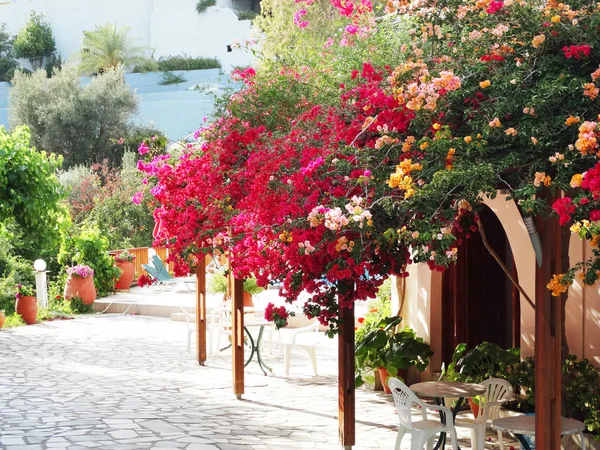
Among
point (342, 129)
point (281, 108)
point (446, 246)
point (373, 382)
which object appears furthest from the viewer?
point (373, 382)

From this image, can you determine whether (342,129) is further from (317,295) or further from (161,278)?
(161,278)

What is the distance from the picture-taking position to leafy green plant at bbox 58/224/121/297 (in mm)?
19656

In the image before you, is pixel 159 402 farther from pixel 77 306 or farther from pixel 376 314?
pixel 77 306

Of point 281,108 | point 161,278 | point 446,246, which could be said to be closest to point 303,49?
point 281,108

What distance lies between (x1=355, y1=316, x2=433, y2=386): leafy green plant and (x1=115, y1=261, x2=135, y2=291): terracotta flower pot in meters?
11.5

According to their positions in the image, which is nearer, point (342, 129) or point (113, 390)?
point (342, 129)

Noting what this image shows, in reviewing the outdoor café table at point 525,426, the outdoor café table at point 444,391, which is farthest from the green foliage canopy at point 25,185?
the outdoor café table at point 525,426

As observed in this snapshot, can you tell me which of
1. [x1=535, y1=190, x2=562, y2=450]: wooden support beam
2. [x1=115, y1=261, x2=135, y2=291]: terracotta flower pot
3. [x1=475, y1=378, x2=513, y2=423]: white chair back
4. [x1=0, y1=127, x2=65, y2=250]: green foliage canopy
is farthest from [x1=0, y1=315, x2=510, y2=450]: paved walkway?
[x1=115, y1=261, x2=135, y2=291]: terracotta flower pot

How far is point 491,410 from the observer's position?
7.69 meters

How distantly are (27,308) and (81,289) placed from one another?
171 cm

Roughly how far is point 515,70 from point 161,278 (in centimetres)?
1629

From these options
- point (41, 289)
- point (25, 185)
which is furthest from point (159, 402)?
point (41, 289)

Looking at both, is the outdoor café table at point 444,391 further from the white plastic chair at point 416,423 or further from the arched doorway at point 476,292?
the arched doorway at point 476,292

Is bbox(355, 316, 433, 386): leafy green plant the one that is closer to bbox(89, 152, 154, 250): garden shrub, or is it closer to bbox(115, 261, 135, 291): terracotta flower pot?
bbox(115, 261, 135, 291): terracotta flower pot
